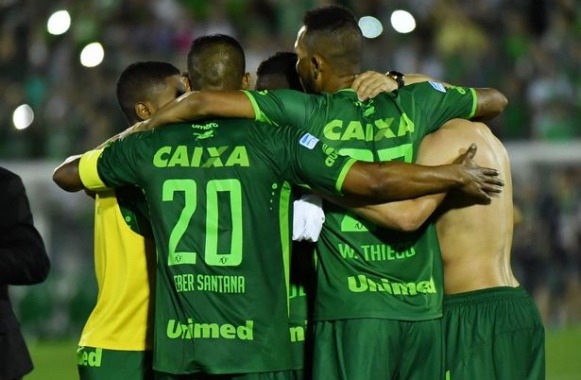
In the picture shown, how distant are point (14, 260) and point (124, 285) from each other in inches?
21.1

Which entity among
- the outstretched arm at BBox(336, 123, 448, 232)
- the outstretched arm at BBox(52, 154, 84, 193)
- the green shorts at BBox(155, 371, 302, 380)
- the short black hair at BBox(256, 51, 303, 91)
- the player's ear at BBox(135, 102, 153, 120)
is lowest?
the green shorts at BBox(155, 371, 302, 380)

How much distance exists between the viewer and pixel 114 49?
1739 cm

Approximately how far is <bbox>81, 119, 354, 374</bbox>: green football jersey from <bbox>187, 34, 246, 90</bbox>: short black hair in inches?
11.0

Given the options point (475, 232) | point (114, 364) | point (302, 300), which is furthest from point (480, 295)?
point (114, 364)

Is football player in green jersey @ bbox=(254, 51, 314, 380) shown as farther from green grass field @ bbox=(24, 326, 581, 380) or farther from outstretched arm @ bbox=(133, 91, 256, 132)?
green grass field @ bbox=(24, 326, 581, 380)

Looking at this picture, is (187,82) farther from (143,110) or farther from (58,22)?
(58,22)

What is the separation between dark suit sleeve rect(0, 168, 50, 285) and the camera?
6336 mm

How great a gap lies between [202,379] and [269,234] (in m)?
0.70

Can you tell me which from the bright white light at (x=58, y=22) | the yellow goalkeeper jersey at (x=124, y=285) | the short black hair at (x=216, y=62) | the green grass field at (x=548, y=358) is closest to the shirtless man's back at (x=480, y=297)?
the short black hair at (x=216, y=62)

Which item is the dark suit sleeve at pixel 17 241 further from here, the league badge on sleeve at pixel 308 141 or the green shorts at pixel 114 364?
the league badge on sleeve at pixel 308 141

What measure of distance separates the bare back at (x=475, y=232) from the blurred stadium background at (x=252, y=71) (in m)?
8.12

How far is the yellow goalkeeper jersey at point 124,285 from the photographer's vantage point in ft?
20.8

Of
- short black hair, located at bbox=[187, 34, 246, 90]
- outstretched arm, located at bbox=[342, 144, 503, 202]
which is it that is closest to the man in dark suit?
short black hair, located at bbox=[187, 34, 246, 90]

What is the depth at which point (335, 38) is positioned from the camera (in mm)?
6125
